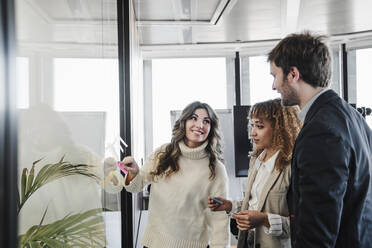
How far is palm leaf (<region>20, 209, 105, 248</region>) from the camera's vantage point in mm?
478

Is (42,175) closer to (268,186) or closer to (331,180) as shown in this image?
(331,180)

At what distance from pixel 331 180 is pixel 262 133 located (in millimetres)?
666

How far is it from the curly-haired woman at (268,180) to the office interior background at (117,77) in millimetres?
418

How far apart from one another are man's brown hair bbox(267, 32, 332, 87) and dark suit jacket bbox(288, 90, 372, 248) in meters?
0.11

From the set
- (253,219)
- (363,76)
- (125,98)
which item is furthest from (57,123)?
(363,76)

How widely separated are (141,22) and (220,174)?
213 centimetres

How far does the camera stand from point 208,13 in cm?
328

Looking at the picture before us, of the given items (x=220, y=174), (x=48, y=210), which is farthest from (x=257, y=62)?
(x=48, y=210)

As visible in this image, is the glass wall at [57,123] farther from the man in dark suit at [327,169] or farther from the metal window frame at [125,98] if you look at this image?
the metal window frame at [125,98]

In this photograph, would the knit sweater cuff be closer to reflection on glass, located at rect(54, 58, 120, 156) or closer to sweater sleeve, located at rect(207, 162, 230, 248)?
sweater sleeve, located at rect(207, 162, 230, 248)

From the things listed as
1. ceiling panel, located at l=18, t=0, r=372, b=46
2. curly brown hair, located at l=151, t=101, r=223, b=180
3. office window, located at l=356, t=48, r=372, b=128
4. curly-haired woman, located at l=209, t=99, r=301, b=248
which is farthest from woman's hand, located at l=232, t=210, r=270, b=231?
office window, located at l=356, t=48, r=372, b=128

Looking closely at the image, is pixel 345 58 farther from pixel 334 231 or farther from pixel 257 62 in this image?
pixel 334 231

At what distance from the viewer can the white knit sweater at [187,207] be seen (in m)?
1.84

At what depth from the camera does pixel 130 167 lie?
1876mm
